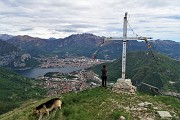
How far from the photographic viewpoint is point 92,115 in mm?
22922

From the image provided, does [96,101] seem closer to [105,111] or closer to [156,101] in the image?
[105,111]

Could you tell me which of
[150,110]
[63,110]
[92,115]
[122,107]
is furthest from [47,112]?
[150,110]

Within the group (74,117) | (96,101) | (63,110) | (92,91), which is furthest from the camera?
Answer: (92,91)

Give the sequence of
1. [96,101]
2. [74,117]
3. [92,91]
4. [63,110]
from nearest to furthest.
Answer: [74,117]
[63,110]
[96,101]
[92,91]

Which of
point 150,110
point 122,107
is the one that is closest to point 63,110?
point 122,107

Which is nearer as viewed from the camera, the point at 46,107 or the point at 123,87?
the point at 46,107

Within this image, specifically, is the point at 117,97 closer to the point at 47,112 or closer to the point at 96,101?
the point at 96,101

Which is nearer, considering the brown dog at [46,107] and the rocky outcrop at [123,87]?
the brown dog at [46,107]

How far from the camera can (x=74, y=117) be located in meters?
22.2

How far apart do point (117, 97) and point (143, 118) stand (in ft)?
17.9

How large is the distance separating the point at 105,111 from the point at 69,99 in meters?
4.35

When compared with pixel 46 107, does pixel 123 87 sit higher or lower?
higher

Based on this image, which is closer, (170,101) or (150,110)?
(150,110)

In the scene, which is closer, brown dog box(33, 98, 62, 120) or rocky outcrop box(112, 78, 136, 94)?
brown dog box(33, 98, 62, 120)
